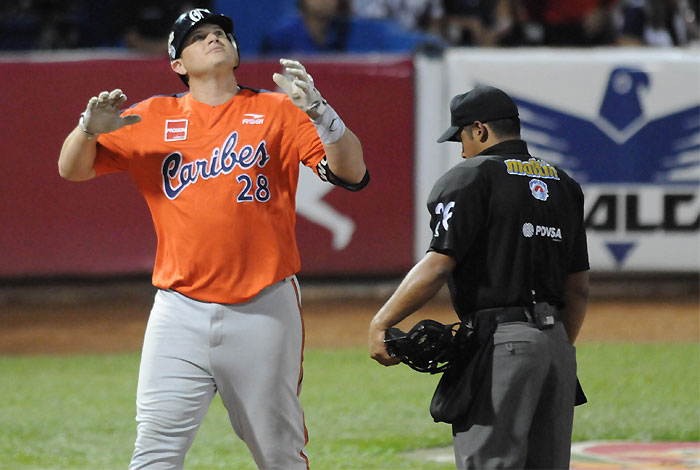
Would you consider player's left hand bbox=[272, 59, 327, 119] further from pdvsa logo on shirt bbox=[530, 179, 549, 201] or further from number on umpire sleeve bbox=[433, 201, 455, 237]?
pdvsa logo on shirt bbox=[530, 179, 549, 201]

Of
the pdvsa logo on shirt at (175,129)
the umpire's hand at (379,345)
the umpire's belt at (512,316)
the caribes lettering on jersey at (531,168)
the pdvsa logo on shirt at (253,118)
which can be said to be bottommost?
the umpire's hand at (379,345)

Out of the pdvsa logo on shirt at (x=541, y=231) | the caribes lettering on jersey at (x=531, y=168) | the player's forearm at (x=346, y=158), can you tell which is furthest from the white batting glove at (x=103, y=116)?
the pdvsa logo on shirt at (x=541, y=231)

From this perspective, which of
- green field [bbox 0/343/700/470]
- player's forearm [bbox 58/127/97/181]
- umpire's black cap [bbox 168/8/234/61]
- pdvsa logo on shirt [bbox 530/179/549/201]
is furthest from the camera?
green field [bbox 0/343/700/470]

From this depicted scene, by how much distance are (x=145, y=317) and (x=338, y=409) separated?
374 centimetres

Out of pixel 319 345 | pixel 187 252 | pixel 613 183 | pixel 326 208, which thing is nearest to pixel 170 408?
pixel 187 252

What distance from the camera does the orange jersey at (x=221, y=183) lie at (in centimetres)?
418

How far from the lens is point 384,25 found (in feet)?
43.7

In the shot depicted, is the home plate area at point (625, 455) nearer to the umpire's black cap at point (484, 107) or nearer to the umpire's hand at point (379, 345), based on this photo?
the umpire's hand at point (379, 345)

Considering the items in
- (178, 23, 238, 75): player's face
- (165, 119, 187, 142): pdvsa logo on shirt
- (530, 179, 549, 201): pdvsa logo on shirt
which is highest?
(178, 23, 238, 75): player's face

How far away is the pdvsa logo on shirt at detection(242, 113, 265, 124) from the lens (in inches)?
169

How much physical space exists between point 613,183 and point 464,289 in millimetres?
7500

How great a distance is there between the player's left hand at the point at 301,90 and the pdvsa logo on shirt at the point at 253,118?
0.40m

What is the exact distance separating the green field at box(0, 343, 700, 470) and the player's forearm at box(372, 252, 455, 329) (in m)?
2.45

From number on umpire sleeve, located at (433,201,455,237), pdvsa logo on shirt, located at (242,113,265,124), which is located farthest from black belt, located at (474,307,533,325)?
pdvsa logo on shirt, located at (242,113,265,124)
